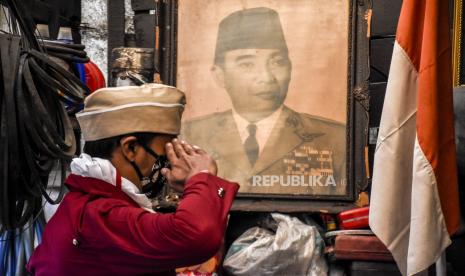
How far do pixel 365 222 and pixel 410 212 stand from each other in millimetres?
1188

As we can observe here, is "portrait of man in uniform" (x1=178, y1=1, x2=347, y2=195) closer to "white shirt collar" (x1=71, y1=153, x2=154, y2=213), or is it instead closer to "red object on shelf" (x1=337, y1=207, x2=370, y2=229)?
"red object on shelf" (x1=337, y1=207, x2=370, y2=229)

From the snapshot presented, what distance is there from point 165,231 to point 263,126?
2715 millimetres

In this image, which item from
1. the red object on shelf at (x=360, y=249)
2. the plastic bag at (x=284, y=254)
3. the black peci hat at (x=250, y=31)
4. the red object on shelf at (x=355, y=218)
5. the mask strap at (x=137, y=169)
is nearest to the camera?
the mask strap at (x=137, y=169)

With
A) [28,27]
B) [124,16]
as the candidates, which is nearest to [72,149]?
[28,27]

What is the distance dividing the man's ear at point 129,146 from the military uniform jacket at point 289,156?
2336mm

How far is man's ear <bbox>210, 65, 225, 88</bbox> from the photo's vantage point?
523 cm

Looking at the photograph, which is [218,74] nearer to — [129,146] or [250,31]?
[250,31]

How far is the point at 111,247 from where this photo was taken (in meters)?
2.57

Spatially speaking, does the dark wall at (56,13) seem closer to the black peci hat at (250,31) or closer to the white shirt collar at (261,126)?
the black peci hat at (250,31)

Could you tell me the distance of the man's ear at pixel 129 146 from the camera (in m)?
2.82

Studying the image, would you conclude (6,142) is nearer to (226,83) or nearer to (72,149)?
(72,149)

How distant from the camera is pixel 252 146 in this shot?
203 inches

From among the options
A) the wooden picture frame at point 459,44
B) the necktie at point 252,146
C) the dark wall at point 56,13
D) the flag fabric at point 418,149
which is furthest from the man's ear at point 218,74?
the flag fabric at point 418,149

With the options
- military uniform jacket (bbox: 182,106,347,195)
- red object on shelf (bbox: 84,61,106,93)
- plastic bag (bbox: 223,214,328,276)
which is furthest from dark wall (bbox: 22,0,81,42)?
plastic bag (bbox: 223,214,328,276)
